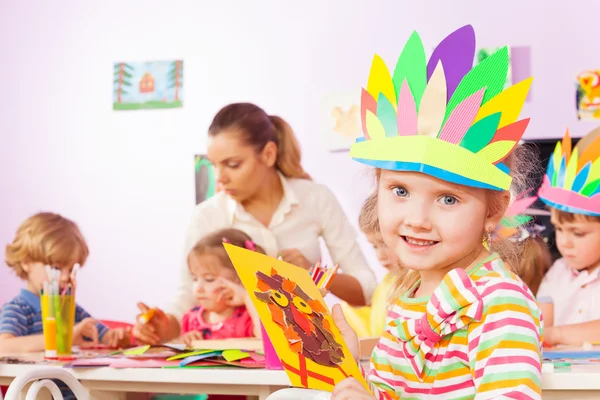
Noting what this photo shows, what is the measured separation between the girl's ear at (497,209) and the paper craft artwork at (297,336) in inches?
8.4

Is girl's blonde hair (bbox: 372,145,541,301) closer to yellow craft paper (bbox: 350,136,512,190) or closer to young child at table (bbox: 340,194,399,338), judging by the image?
yellow craft paper (bbox: 350,136,512,190)

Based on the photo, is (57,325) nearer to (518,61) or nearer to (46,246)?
(46,246)

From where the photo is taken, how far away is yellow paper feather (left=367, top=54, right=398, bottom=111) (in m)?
0.95

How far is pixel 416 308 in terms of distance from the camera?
95 cm

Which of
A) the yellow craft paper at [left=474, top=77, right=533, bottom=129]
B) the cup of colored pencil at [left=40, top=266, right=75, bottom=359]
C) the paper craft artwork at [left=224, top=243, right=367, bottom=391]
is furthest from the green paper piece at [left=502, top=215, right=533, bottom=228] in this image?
the cup of colored pencil at [left=40, top=266, right=75, bottom=359]

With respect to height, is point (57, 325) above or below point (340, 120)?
below

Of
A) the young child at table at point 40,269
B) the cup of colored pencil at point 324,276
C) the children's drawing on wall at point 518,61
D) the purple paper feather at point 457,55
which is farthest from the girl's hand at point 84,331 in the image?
the children's drawing on wall at point 518,61

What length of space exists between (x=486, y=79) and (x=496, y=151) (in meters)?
0.08

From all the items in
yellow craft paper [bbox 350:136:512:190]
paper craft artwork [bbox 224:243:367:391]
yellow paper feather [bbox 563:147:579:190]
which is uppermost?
yellow craft paper [bbox 350:136:512:190]

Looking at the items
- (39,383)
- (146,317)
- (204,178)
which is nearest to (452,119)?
(39,383)

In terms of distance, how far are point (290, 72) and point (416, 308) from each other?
2.71 metres

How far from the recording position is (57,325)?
1.61 m

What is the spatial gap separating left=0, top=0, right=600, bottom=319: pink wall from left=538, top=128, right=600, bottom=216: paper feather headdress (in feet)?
4.26

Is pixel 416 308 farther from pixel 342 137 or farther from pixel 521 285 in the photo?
pixel 342 137
